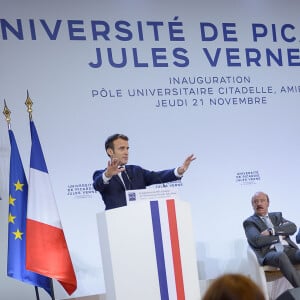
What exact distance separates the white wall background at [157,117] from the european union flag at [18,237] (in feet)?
3.23

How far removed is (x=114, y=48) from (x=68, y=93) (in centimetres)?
67

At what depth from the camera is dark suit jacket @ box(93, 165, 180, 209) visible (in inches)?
180

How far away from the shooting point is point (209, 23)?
19.9 feet

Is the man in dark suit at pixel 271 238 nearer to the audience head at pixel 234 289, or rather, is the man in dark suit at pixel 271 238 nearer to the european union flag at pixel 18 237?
the european union flag at pixel 18 237

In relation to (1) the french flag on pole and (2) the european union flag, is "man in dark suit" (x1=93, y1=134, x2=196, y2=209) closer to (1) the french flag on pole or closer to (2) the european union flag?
(1) the french flag on pole

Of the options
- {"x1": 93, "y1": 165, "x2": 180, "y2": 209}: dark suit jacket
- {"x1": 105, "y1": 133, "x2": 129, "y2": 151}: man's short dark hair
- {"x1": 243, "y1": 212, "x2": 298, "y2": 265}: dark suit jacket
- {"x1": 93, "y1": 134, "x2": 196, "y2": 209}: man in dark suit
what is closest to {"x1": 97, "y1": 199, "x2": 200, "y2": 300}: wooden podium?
{"x1": 93, "y1": 134, "x2": 196, "y2": 209}: man in dark suit

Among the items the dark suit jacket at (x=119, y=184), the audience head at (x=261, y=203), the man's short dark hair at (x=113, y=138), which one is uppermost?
the man's short dark hair at (x=113, y=138)

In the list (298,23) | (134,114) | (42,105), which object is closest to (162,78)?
(134,114)

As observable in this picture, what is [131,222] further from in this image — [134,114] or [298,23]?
[298,23]

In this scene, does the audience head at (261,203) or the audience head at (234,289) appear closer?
the audience head at (234,289)

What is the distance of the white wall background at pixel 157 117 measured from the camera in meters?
5.37

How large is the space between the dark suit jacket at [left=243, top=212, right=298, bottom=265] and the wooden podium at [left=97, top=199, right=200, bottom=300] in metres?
1.71

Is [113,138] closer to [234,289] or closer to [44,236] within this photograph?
[44,236]

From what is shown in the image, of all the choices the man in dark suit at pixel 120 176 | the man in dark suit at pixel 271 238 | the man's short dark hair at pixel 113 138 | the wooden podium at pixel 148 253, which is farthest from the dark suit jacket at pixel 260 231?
the wooden podium at pixel 148 253
